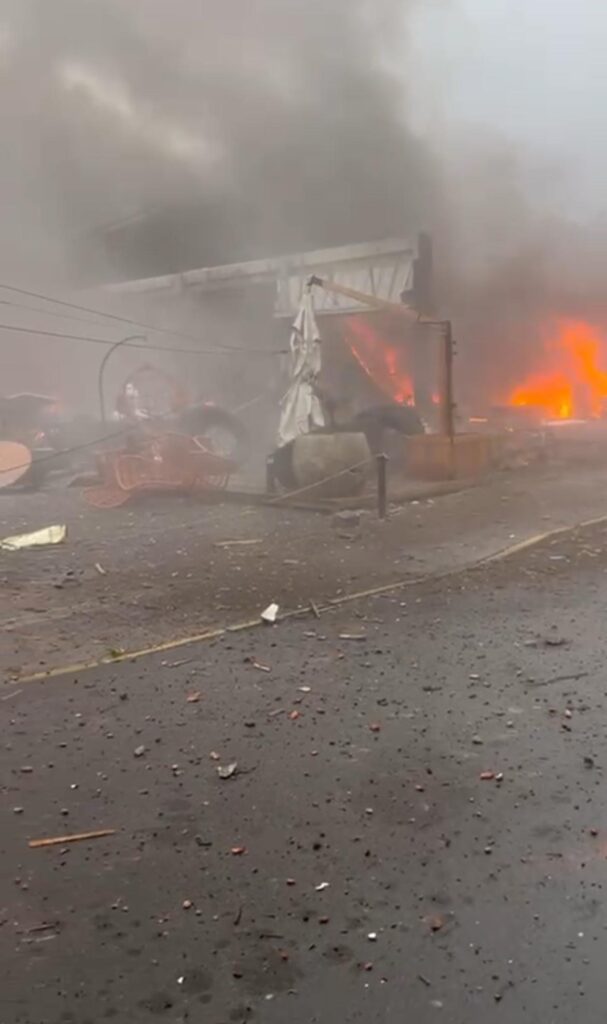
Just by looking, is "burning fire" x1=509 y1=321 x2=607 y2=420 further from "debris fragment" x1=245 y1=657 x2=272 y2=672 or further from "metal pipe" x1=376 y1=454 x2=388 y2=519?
"debris fragment" x1=245 y1=657 x2=272 y2=672

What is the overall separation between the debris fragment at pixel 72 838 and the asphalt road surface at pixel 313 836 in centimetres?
1

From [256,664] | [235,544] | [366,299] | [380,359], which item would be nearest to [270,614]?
[256,664]

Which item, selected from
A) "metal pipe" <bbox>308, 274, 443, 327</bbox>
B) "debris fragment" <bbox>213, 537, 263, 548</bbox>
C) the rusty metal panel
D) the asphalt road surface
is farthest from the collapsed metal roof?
the asphalt road surface

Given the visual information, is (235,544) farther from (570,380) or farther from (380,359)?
(570,380)

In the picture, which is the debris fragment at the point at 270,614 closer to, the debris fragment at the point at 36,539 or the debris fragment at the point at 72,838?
→ the debris fragment at the point at 72,838

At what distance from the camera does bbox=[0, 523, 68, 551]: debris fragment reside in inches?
208

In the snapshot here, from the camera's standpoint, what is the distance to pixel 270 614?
3615 mm

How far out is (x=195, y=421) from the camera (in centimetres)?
947

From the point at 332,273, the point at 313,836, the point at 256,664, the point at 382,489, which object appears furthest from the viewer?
the point at 332,273

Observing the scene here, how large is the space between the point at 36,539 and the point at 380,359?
22.6ft

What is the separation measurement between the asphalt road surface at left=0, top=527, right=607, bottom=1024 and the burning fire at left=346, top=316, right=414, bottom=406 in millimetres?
8281

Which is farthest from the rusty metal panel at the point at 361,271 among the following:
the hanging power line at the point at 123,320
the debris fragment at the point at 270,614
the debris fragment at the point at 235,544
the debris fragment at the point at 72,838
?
the debris fragment at the point at 72,838

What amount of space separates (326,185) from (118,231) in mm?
4044

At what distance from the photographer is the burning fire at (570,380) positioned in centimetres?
1441
